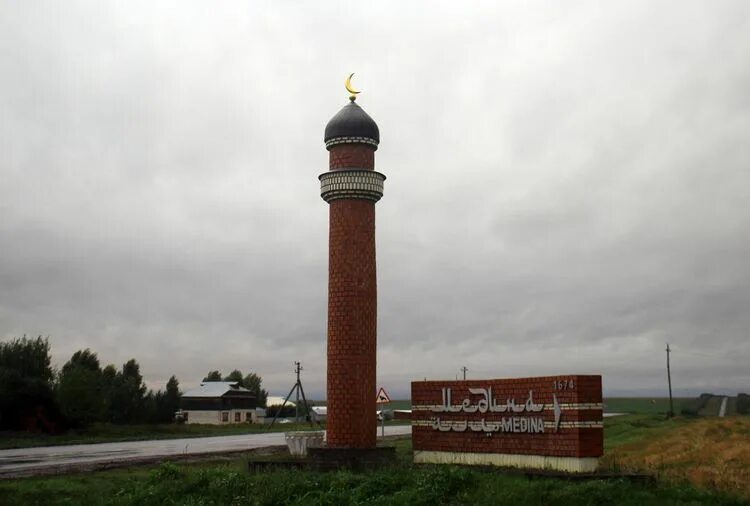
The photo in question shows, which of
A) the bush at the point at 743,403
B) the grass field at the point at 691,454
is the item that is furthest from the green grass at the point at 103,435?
the bush at the point at 743,403

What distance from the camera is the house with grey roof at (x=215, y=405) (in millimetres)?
87625

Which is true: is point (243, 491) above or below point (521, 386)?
below

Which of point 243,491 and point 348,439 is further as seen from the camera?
point 348,439

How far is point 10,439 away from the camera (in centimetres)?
4959

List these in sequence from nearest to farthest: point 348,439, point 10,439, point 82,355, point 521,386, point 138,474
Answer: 1. point 521,386
2. point 348,439
3. point 138,474
4. point 10,439
5. point 82,355

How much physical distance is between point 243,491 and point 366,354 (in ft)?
19.0

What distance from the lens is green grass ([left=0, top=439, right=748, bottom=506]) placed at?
17.4 metres

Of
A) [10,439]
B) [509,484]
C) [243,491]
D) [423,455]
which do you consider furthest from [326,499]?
[10,439]

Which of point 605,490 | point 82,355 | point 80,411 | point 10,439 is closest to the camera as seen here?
point 605,490

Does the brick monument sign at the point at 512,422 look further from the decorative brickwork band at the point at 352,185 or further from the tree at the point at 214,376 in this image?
the tree at the point at 214,376

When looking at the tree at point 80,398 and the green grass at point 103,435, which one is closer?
the green grass at point 103,435

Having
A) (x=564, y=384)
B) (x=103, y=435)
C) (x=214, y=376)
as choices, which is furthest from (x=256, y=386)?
(x=564, y=384)

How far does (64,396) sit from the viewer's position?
57594 millimetres

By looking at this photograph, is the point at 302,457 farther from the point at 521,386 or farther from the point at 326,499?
the point at 521,386
